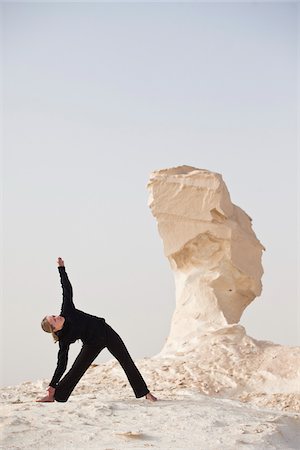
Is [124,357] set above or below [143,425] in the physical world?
Result: above

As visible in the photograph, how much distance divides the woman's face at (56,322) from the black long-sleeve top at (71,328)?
8 centimetres

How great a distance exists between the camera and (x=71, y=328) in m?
7.09

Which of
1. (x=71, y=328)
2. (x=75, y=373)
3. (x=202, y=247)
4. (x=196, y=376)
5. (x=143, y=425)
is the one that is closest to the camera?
(x=143, y=425)

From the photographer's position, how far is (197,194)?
13.4m

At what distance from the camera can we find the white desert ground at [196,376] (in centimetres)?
593

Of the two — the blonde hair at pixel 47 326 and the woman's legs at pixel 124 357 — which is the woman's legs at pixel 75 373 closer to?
the woman's legs at pixel 124 357

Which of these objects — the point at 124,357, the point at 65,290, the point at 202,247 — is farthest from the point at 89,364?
the point at 202,247

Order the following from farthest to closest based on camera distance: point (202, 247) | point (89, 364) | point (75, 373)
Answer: point (202, 247)
point (89, 364)
point (75, 373)

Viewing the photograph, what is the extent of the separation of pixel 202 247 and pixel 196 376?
3.43 meters

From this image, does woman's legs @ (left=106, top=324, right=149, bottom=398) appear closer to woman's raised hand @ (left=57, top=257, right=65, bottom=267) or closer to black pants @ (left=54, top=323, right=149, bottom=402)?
black pants @ (left=54, top=323, right=149, bottom=402)

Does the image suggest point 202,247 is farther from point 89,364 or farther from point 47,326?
point 47,326

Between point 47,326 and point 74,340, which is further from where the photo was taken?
point 74,340

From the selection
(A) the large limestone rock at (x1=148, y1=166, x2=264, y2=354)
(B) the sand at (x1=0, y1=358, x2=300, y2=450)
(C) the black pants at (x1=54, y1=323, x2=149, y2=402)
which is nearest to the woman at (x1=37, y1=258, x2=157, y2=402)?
(C) the black pants at (x1=54, y1=323, x2=149, y2=402)

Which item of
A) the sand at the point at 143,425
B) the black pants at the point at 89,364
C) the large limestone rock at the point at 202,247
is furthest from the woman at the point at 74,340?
the large limestone rock at the point at 202,247
